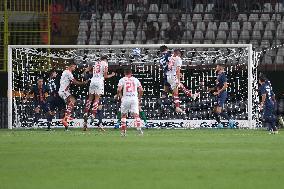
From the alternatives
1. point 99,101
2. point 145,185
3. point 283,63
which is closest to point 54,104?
point 99,101

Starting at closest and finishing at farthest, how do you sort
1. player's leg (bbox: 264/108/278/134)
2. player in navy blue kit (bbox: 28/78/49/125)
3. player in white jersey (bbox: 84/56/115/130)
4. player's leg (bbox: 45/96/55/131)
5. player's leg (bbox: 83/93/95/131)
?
player's leg (bbox: 264/108/278/134) → player's leg (bbox: 83/93/95/131) → player in white jersey (bbox: 84/56/115/130) → player's leg (bbox: 45/96/55/131) → player in navy blue kit (bbox: 28/78/49/125)

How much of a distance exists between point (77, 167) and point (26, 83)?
739 inches

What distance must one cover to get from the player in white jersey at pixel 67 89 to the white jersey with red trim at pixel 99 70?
50 centimetres

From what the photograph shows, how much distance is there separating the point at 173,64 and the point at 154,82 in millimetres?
2053

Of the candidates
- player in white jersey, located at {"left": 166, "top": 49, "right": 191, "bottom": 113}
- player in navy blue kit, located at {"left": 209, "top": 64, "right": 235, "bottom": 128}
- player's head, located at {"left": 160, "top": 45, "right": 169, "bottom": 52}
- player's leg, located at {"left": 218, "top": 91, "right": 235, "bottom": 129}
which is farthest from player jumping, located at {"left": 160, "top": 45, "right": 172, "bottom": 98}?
player's leg, located at {"left": 218, "top": 91, "right": 235, "bottom": 129}

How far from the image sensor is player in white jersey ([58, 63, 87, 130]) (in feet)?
106

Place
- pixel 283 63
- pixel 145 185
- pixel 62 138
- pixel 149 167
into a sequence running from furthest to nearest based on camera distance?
pixel 283 63 < pixel 62 138 < pixel 149 167 < pixel 145 185

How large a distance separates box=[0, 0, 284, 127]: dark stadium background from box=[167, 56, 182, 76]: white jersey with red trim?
18.3 ft

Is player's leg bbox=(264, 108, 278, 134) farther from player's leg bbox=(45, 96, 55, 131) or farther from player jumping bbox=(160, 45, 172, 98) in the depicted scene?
player's leg bbox=(45, 96, 55, 131)

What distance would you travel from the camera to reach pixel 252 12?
4009 centimetres

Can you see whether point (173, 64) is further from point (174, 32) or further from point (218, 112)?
point (174, 32)

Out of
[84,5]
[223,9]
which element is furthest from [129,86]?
[84,5]

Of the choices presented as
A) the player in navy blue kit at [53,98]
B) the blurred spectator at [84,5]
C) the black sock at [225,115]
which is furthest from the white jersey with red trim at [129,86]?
the blurred spectator at [84,5]

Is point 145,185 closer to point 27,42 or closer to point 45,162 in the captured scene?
point 45,162
